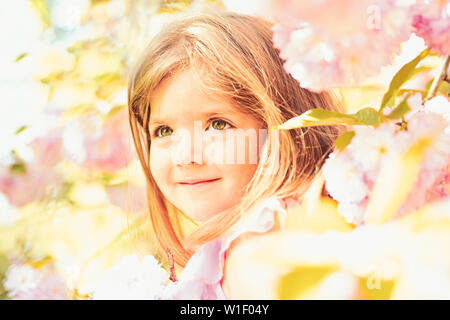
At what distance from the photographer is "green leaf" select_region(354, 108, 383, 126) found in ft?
1.88

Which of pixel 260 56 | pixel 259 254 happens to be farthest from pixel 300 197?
pixel 260 56

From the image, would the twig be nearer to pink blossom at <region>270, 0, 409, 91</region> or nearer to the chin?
pink blossom at <region>270, 0, 409, 91</region>

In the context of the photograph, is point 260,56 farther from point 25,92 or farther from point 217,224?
point 25,92

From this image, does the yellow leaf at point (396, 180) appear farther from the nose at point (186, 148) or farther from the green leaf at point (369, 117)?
the nose at point (186, 148)

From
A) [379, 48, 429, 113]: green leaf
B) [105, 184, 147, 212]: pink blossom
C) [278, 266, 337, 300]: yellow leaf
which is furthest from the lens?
[105, 184, 147, 212]: pink blossom

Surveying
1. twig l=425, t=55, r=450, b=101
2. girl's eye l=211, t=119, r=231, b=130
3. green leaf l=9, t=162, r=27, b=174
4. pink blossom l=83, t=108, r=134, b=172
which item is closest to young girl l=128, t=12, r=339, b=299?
girl's eye l=211, t=119, r=231, b=130

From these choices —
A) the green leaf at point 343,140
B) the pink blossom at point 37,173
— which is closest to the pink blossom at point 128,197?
the pink blossom at point 37,173

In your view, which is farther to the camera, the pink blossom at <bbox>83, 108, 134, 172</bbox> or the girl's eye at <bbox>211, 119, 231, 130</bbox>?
the pink blossom at <bbox>83, 108, 134, 172</bbox>

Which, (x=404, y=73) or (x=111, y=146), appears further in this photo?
(x=111, y=146)

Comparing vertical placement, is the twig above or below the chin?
above

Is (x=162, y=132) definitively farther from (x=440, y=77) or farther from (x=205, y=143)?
(x=440, y=77)

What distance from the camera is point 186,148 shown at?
804 millimetres

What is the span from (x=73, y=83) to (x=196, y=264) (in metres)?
0.44

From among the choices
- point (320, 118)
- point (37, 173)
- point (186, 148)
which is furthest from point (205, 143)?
point (37, 173)
